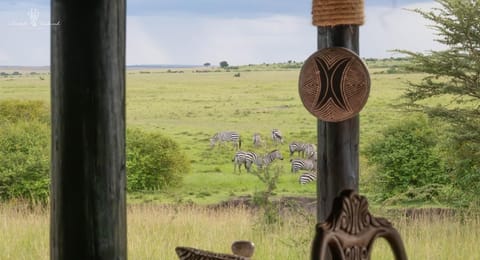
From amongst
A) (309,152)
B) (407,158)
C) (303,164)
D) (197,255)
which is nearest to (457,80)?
(407,158)

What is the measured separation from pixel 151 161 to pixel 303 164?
0.94 metres

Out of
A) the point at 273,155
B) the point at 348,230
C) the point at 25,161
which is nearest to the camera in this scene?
the point at 348,230

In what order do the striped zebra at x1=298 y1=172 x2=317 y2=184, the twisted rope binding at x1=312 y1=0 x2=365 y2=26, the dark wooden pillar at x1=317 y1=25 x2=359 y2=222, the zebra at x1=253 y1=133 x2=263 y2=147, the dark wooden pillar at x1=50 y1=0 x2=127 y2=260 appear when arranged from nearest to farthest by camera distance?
the dark wooden pillar at x1=50 y1=0 x2=127 y2=260 < the twisted rope binding at x1=312 y1=0 x2=365 y2=26 < the dark wooden pillar at x1=317 y1=25 x2=359 y2=222 < the striped zebra at x1=298 y1=172 x2=317 y2=184 < the zebra at x1=253 y1=133 x2=263 y2=147

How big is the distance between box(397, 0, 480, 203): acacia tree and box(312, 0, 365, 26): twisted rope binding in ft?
11.0

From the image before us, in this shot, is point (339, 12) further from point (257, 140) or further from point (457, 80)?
point (457, 80)

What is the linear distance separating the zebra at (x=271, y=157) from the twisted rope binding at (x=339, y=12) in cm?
291

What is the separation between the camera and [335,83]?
2.02 m

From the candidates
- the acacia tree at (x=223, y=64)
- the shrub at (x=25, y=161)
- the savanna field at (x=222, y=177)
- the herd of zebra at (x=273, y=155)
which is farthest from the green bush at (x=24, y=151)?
the herd of zebra at (x=273, y=155)

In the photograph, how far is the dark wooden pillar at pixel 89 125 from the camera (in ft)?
5.55

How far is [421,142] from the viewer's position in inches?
211

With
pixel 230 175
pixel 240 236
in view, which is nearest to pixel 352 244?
pixel 240 236

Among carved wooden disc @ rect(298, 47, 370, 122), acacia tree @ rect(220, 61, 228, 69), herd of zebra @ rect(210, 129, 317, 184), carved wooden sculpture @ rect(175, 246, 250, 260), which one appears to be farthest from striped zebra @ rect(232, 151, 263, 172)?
carved wooden sculpture @ rect(175, 246, 250, 260)

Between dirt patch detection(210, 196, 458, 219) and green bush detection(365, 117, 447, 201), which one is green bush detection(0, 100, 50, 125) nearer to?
dirt patch detection(210, 196, 458, 219)

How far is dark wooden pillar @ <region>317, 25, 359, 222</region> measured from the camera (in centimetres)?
213
